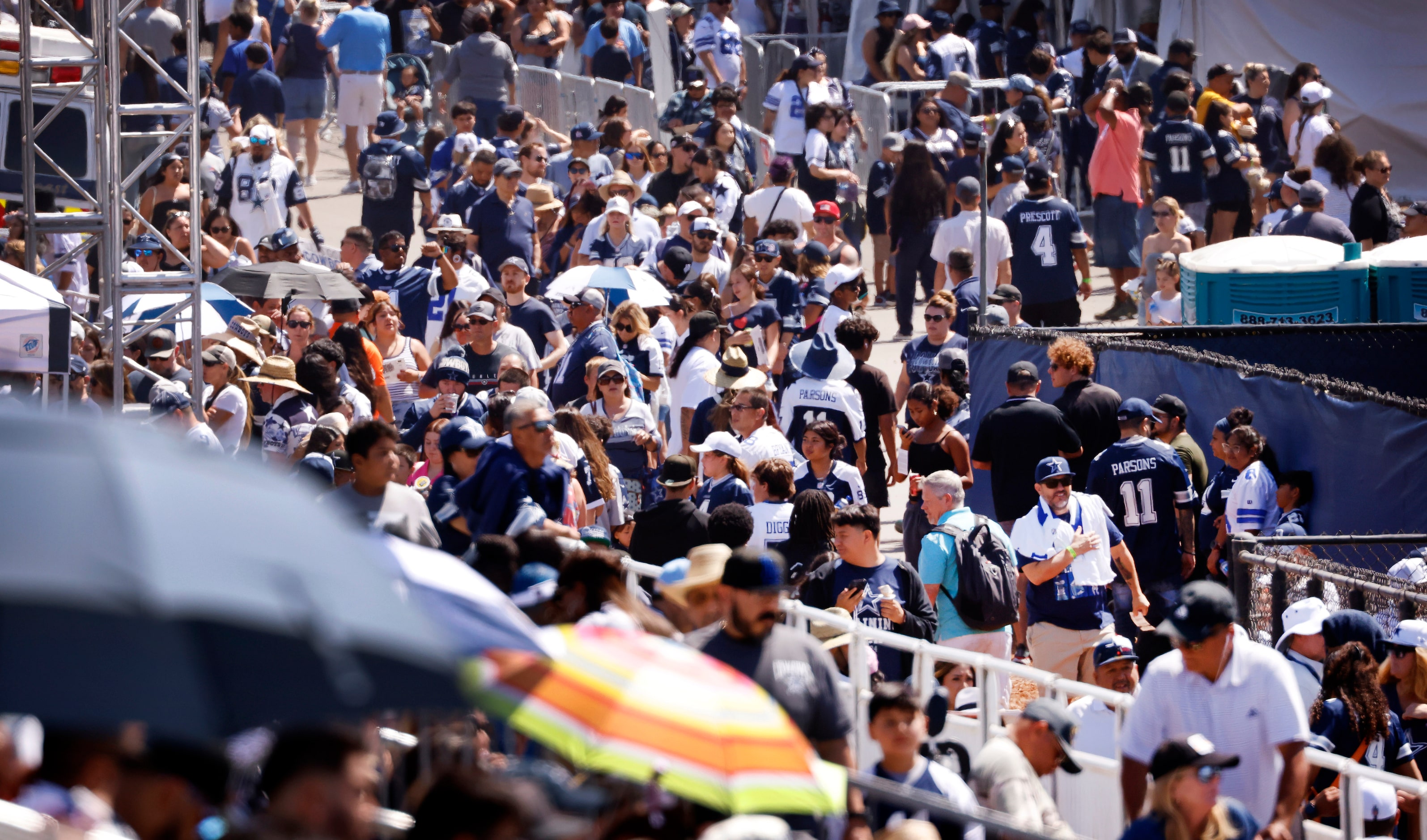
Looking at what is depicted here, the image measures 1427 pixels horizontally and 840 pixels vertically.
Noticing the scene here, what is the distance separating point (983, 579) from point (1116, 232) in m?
9.91

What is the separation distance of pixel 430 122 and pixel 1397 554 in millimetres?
15940

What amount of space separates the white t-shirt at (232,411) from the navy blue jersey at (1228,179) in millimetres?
10943

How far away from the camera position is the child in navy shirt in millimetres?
22844

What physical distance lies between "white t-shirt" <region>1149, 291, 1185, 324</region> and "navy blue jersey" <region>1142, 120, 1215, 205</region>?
7.59 feet

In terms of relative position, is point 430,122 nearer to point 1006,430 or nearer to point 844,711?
point 1006,430

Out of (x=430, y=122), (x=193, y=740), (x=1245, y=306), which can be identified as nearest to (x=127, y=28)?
(x=430, y=122)

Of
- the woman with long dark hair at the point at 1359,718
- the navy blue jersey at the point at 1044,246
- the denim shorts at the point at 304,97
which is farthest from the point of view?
the denim shorts at the point at 304,97

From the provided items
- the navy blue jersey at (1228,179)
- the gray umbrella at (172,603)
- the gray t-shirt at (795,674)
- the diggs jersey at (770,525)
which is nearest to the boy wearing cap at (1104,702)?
the gray t-shirt at (795,674)

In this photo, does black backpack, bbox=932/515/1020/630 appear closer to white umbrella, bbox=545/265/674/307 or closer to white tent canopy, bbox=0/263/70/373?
white umbrella, bbox=545/265/674/307

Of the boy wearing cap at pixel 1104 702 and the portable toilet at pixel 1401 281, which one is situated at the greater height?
the portable toilet at pixel 1401 281

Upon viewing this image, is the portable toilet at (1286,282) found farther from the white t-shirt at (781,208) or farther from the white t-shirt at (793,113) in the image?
the white t-shirt at (793,113)

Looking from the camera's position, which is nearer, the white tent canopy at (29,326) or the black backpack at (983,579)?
the black backpack at (983,579)

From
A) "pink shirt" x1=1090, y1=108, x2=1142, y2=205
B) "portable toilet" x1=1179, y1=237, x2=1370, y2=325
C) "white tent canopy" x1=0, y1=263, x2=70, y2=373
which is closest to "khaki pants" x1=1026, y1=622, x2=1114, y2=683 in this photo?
"white tent canopy" x1=0, y1=263, x2=70, y2=373

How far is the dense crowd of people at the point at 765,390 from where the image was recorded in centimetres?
566
